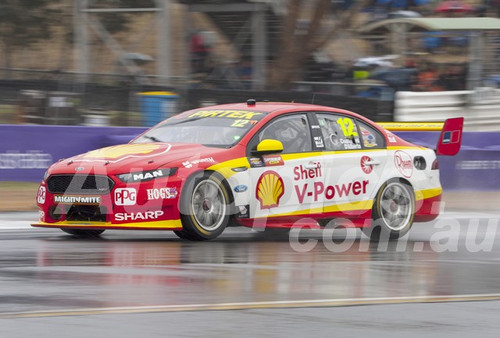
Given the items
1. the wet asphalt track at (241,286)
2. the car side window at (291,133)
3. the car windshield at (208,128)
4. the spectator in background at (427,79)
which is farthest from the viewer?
the spectator in background at (427,79)

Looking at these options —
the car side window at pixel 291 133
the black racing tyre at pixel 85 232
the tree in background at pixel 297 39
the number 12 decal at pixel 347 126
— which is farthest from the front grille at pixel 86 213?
the tree in background at pixel 297 39

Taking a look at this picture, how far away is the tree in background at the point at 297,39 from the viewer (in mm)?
27531

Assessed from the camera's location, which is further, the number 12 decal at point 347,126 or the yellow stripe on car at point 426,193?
the yellow stripe on car at point 426,193

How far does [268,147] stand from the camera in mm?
10484

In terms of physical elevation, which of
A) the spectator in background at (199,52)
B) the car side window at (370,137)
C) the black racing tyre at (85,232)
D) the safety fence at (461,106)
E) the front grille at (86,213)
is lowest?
the black racing tyre at (85,232)

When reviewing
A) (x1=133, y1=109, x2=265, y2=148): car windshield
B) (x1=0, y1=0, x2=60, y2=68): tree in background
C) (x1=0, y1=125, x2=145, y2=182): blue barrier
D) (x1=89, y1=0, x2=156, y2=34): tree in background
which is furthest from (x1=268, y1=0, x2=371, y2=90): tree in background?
(x1=133, y1=109, x2=265, y2=148): car windshield

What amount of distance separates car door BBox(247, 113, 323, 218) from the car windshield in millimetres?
195

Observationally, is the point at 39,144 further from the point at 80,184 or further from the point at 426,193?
the point at 426,193

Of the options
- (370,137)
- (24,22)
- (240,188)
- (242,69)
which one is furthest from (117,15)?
(240,188)

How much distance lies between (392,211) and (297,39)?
1684cm

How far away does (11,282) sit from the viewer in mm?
7086

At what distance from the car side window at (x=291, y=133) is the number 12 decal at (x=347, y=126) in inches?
19.9

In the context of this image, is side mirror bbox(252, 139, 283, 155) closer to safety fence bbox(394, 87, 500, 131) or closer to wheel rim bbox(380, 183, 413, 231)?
wheel rim bbox(380, 183, 413, 231)

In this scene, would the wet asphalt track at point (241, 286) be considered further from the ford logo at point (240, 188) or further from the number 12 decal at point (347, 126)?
the number 12 decal at point (347, 126)
